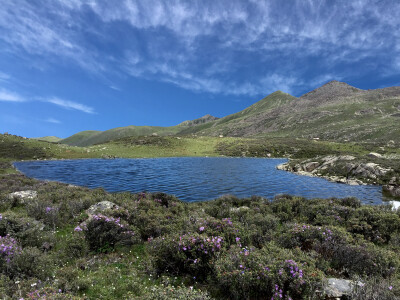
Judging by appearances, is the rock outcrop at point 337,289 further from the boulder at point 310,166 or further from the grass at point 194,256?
the boulder at point 310,166

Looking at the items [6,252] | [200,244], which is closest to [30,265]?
[6,252]

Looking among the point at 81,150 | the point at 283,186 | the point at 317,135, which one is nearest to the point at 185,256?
the point at 283,186

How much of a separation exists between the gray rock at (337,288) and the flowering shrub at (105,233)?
738cm

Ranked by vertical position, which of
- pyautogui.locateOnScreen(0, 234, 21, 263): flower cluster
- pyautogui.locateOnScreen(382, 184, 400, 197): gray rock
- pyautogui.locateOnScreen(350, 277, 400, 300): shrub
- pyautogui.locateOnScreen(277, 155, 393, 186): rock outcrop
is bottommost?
pyautogui.locateOnScreen(382, 184, 400, 197): gray rock

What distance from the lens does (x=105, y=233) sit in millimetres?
8438

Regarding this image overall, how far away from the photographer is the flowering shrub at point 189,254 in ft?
21.0

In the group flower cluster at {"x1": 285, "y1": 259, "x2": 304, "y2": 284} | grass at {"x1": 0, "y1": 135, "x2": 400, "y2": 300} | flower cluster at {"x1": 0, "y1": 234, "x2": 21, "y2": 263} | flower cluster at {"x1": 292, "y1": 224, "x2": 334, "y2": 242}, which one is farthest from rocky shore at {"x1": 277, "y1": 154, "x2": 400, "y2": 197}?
flower cluster at {"x1": 0, "y1": 234, "x2": 21, "y2": 263}

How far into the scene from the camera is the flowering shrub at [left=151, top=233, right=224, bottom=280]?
641 cm

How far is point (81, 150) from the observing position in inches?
2840

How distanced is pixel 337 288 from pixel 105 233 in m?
8.47

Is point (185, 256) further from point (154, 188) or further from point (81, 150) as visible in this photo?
point (81, 150)

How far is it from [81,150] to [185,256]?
7899 centimetres

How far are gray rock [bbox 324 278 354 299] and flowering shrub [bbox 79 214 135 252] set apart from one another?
738 centimetres

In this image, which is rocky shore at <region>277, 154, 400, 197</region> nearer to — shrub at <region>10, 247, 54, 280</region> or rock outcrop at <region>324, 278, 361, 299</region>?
rock outcrop at <region>324, 278, 361, 299</region>
